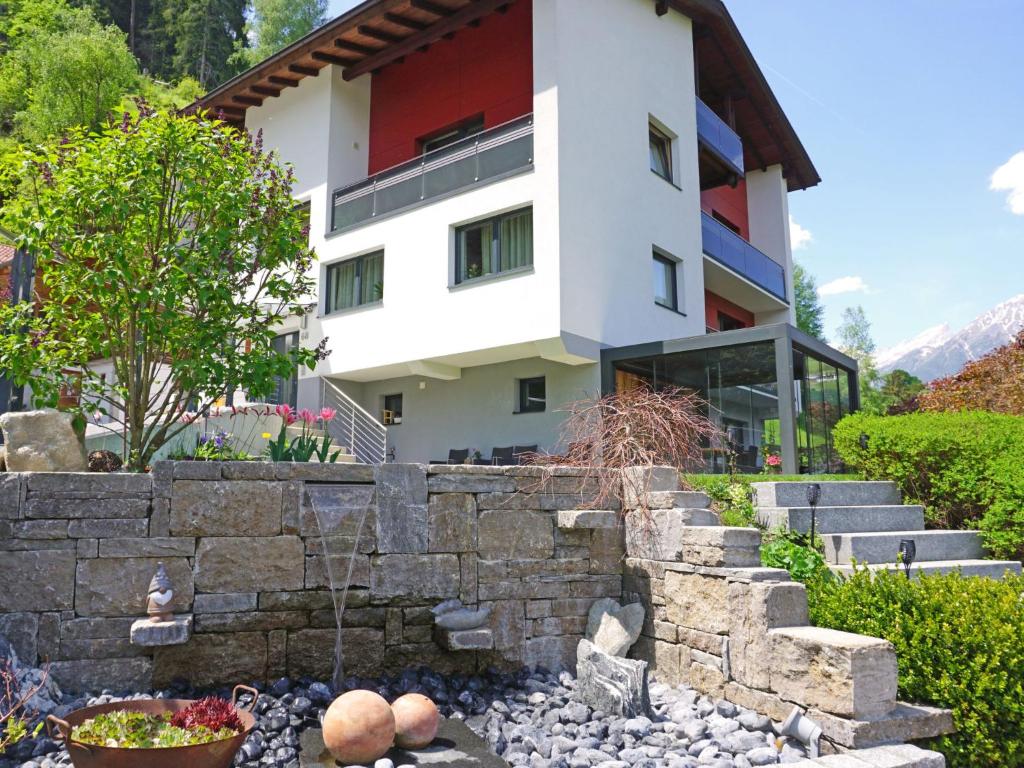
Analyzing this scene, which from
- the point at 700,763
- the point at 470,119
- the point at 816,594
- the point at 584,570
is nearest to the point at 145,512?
the point at 584,570

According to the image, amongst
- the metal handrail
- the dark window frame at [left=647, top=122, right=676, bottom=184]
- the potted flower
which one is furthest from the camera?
the dark window frame at [left=647, top=122, right=676, bottom=184]

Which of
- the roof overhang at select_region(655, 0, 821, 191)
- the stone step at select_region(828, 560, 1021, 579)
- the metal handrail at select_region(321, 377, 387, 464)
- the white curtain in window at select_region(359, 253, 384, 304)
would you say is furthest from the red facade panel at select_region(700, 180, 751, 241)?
the stone step at select_region(828, 560, 1021, 579)

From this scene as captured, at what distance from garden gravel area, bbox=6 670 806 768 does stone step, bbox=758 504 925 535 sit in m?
2.11

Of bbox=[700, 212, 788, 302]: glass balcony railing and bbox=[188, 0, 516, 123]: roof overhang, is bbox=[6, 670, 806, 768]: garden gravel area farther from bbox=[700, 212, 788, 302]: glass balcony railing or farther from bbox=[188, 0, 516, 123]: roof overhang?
bbox=[700, 212, 788, 302]: glass balcony railing

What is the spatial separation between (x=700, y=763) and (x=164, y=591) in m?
3.22

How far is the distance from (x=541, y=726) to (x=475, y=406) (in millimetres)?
9031

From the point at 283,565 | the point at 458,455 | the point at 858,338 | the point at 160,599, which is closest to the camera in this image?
the point at 160,599

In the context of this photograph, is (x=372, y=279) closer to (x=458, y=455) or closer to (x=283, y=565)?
(x=458, y=455)

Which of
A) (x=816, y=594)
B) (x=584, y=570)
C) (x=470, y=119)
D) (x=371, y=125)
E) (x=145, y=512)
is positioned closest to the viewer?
(x=145, y=512)

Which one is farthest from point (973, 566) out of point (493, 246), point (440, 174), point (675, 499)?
point (440, 174)

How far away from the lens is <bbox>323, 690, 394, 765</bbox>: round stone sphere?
370 centimetres

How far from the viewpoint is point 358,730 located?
3.70 meters

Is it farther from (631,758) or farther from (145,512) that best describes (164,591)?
(631,758)

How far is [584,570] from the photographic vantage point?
570 cm
